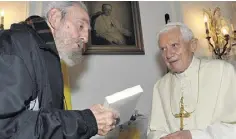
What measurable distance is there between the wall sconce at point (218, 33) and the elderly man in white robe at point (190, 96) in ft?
4.47

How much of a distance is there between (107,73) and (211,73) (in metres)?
1.25

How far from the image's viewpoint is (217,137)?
2.18 m

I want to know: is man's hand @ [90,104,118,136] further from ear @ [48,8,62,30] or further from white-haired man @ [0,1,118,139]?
ear @ [48,8,62,30]

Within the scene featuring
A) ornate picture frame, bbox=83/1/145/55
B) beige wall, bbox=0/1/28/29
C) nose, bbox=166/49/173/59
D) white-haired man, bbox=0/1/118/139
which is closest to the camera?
white-haired man, bbox=0/1/118/139

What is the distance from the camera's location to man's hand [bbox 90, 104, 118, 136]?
4.81 feet

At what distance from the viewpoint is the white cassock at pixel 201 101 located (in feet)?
7.41

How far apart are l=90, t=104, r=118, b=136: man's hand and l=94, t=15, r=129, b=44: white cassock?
6.60ft

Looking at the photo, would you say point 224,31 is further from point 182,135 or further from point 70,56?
point 70,56

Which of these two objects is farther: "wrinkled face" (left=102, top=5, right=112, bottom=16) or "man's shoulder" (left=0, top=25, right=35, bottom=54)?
"wrinkled face" (left=102, top=5, right=112, bottom=16)

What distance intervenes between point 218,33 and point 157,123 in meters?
2.01

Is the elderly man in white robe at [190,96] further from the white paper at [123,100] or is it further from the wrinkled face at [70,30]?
the wrinkled face at [70,30]

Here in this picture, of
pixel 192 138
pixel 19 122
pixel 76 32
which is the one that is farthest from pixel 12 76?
pixel 192 138

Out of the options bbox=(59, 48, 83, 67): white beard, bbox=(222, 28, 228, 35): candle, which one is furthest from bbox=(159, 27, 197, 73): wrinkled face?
bbox=(222, 28, 228, 35): candle

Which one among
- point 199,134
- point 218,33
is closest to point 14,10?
point 199,134
